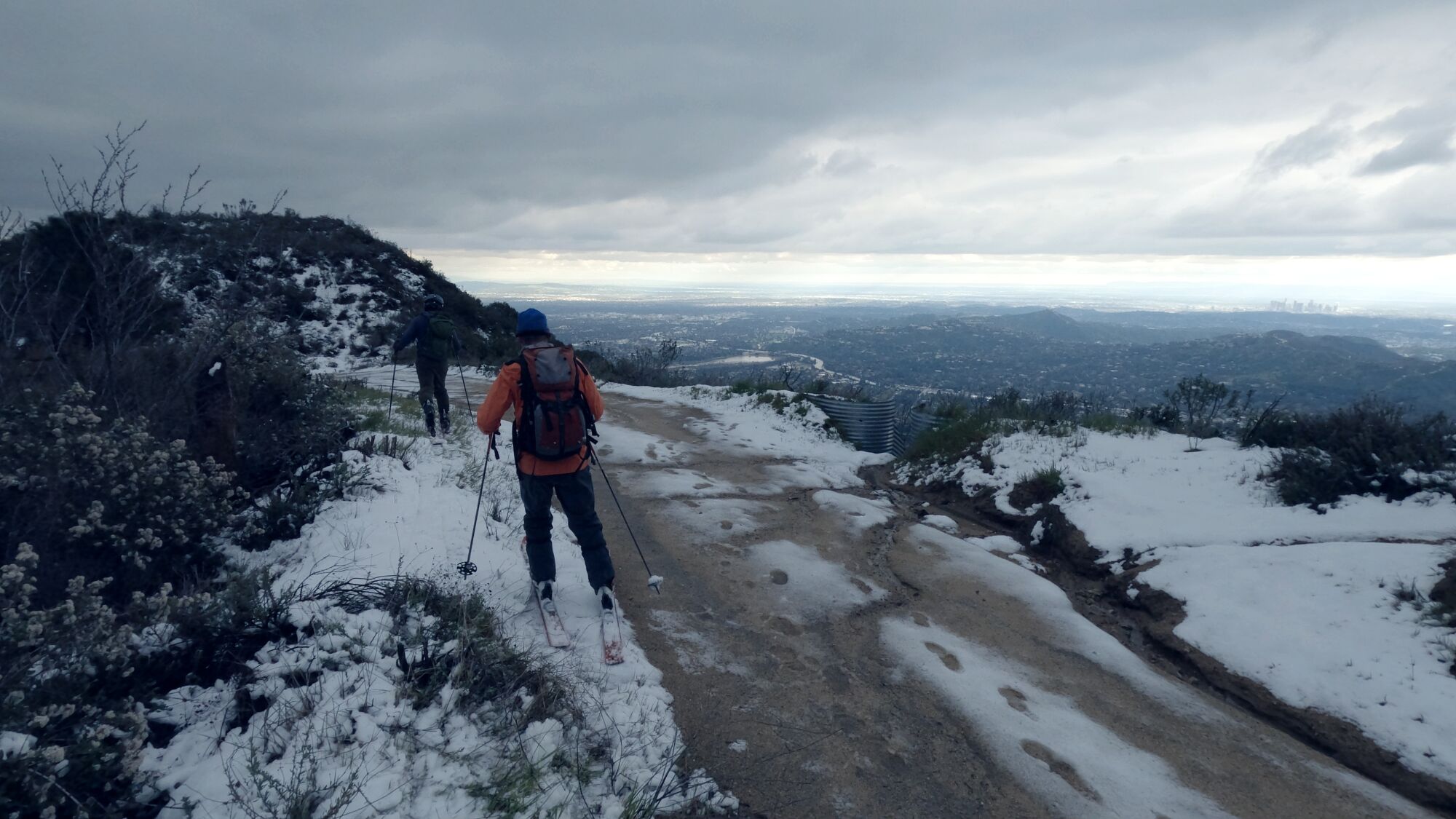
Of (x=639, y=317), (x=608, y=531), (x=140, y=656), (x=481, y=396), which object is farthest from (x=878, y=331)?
(x=140, y=656)

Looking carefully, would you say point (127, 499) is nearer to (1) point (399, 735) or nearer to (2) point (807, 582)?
(1) point (399, 735)

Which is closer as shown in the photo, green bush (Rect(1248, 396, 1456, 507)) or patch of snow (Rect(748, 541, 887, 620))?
patch of snow (Rect(748, 541, 887, 620))

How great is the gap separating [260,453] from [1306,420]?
11130 millimetres

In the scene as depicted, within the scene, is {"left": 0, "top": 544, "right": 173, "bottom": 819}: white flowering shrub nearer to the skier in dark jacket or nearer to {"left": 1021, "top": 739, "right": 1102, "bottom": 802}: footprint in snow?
{"left": 1021, "top": 739, "right": 1102, "bottom": 802}: footprint in snow

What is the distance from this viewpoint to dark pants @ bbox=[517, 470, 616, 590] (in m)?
4.73

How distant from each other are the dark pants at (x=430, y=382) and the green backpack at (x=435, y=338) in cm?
8

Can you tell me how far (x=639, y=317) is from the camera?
241 ft

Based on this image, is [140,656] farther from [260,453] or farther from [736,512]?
[736,512]

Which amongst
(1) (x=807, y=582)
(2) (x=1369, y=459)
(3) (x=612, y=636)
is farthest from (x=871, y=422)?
(3) (x=612, y=636)

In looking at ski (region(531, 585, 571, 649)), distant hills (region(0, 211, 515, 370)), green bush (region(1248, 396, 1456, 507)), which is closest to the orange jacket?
ski (region(531, 585, 571, 649))

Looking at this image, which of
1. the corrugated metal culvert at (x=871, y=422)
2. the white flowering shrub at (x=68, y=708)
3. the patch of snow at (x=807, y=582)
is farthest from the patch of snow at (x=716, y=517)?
the corrugated metal culvert at (x=871, y=422)

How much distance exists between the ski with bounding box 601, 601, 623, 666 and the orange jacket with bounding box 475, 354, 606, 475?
1.04 metres

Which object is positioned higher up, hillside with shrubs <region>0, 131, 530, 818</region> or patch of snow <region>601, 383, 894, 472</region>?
hillside with shrubs <region>0, 131, 530, 818</region>

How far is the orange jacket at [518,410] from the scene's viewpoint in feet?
14.7
